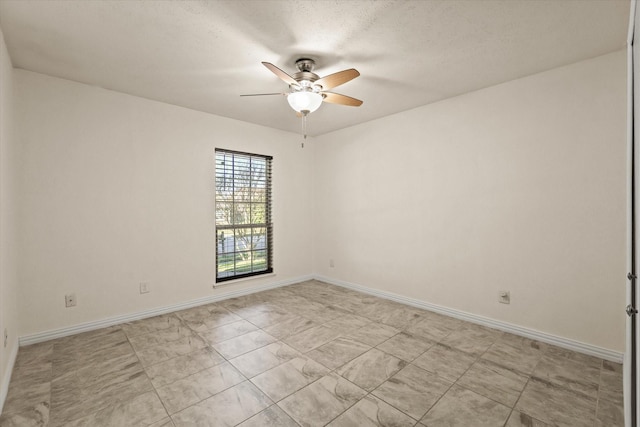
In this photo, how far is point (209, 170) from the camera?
385cm

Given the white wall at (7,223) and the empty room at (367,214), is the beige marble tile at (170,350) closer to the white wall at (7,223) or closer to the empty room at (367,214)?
the empty room at (367,214)

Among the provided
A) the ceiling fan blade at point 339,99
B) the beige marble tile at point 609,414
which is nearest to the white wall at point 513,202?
the beige marble tile at point 609,414

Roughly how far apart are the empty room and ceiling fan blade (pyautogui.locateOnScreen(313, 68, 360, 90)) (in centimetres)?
2

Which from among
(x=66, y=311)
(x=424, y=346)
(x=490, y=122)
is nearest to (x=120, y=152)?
(x=66, y=311)

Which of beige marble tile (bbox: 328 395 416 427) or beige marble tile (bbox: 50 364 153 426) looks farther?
beige marble tile (bbox: 50 364 153 426)

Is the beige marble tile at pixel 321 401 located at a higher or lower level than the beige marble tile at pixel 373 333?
lower

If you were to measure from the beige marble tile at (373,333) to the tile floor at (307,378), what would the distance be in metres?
0.01

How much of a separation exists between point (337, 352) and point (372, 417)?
0.81 m

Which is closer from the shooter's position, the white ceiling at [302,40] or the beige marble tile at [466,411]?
the beige marble tile at [466,411]

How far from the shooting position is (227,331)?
298cm

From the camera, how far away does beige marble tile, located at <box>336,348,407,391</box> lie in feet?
6.95

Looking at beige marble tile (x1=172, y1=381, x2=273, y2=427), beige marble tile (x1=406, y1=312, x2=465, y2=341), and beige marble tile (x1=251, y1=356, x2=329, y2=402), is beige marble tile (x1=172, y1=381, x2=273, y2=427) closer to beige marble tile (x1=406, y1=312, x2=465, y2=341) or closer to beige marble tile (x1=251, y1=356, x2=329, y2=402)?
beige marble tile (x1=251, y1=356, x2=329, y2=402)

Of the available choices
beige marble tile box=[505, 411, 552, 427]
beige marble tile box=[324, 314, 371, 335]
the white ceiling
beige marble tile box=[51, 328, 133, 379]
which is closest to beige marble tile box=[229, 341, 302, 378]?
beige marble tile box=[324, 314, 371, 335]

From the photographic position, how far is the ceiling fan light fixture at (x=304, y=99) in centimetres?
244
